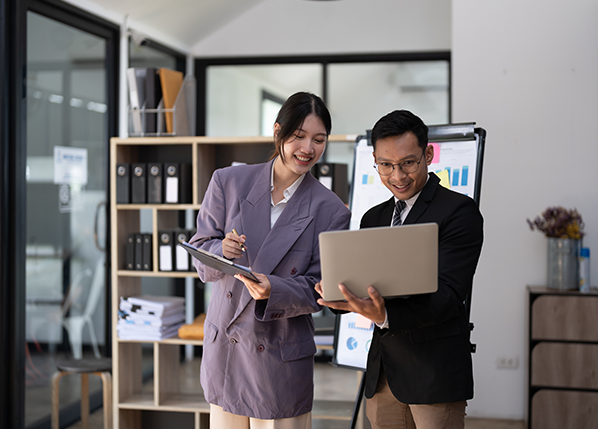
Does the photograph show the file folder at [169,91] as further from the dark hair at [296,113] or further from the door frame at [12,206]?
the dark hair at [296,113]

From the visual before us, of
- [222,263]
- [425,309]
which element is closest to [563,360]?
[425,309]

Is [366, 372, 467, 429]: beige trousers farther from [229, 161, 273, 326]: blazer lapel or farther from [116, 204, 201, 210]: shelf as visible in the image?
[116, 204, 201, 210]: shelf

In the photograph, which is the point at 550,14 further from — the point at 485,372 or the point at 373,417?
the point at 373,417

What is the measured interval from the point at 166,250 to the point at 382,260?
6.72 feet

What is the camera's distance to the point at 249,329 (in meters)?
1.64

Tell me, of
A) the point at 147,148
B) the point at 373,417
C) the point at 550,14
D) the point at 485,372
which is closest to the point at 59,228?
the point at 147,148

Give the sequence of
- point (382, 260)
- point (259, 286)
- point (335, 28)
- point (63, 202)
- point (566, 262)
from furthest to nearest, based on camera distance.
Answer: point (335, 28) < point (63, 202) < point (566, 262) < point (259, 286) < point (382, 260)

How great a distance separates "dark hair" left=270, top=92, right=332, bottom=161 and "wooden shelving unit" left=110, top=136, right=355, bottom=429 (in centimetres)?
125

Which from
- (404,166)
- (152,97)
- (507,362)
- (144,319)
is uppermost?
(152,97)

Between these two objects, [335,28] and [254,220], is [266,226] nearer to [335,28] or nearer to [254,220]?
[254,220]

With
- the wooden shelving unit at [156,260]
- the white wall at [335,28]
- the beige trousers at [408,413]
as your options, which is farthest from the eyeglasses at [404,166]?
the white wall at [335,28]

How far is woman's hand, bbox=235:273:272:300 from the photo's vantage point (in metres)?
1.51

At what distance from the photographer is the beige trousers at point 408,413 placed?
1.42 meters

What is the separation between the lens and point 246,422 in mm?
1695
